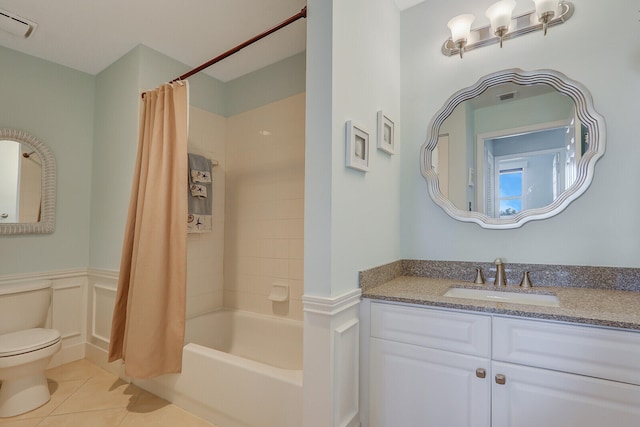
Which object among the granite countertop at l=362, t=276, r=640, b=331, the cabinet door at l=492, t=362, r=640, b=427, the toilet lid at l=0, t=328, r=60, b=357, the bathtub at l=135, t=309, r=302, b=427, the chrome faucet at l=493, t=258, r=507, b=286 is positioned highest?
the chrome faucet at l=493, t=258, r=507, b=286

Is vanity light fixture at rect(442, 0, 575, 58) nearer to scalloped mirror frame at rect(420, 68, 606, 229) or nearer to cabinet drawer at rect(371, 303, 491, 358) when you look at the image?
scalloped mirror frame at rect(420, 68, 606, 229)

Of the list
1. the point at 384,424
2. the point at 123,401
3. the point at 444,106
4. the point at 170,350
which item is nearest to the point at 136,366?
the point at 170,350

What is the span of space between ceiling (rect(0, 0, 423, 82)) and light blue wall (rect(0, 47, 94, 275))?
5.5 inches

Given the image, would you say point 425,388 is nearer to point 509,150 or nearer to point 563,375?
point 563,375

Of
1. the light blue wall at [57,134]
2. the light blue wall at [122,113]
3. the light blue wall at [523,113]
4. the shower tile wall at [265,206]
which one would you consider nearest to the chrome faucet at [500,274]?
A: the light blue wall at [523,113]

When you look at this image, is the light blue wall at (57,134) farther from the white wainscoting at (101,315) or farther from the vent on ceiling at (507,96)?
the vent on ceiling at (507,96)

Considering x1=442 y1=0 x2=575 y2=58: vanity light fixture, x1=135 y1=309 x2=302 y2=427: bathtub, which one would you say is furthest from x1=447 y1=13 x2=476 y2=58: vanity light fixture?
x1=135 y1=309 x2=302 y2=427: bathtub

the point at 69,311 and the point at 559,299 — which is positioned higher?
the point at 559,299

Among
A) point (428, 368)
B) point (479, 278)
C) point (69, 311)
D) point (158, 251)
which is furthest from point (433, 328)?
point (69, 311)

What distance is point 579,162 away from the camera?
1.56 metres

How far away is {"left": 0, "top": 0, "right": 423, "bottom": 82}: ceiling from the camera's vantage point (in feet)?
6.19

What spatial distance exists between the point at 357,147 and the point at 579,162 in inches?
44.4

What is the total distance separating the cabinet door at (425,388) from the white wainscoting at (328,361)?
148 millimetres

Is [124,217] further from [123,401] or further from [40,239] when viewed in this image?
[123,401]
